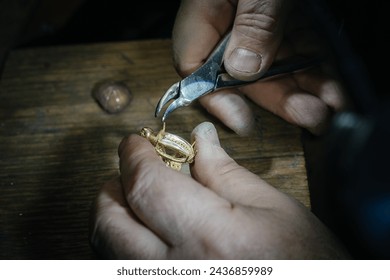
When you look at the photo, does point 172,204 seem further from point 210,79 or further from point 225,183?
point 210,79

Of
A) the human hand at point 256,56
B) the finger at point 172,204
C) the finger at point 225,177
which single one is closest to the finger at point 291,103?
the human hand at point 256,56

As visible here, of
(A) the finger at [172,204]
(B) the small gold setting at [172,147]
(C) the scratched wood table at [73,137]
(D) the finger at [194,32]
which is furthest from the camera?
(D) the finger at [194,32]

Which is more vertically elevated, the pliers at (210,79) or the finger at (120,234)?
A: the pliers at (210,79)

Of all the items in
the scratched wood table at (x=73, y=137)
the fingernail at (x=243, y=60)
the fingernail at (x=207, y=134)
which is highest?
the fingernail at (x=243, y=60)

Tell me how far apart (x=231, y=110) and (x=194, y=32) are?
0.64 feet

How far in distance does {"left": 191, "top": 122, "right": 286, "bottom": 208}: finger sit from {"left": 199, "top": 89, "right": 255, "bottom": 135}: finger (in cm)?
12

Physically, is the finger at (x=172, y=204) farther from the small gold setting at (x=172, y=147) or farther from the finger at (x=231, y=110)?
the finger at (x=231, y=110)

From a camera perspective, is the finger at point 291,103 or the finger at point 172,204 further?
the finger at point 291,103

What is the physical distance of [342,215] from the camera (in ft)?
3.55

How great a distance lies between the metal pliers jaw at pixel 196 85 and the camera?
2.90 ft

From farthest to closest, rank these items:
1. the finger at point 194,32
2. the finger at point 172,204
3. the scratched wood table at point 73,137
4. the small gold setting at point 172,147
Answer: the finger at point 194,32, the scratched wood table at point 73,137, the small gold setting at point 172,147, the finger at point 172,204

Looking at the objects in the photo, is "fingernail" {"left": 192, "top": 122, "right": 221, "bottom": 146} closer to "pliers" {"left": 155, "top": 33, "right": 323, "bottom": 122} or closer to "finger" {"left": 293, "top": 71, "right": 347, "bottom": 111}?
"pliers" {"left": 155, "top": 33, "right": 323, "bottom": 122}
